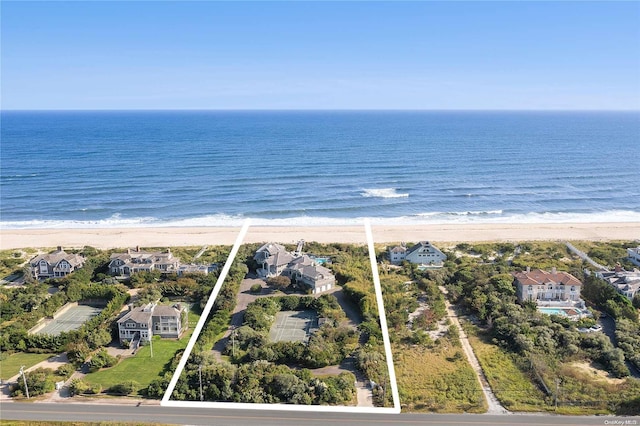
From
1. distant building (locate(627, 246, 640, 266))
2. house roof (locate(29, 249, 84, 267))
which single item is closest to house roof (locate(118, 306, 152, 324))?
house roof (locate(29, 249, 84, 267))

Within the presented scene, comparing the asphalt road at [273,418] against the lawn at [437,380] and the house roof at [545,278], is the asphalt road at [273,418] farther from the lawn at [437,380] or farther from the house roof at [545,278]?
the house roof at [545,278]

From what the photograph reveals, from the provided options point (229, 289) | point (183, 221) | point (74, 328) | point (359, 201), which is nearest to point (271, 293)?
point (229, 289)

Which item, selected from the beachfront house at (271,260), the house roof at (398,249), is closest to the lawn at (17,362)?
the beachfront house at (271,260)

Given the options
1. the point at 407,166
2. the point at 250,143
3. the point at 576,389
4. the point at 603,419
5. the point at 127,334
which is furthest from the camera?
the point at 250,143

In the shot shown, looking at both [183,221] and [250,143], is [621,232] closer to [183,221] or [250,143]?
[183,221]

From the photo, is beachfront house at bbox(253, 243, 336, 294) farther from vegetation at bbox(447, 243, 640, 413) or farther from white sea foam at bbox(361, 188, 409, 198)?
white sea foam at bbox(361, 188, 409, 198)
